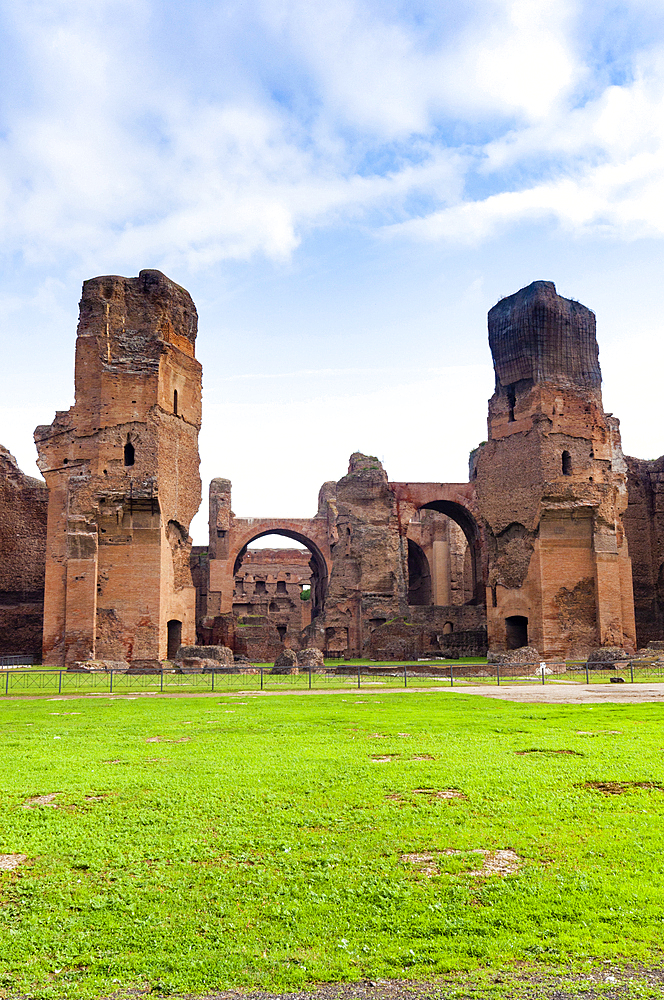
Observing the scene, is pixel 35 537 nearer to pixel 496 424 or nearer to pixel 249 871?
pixel 496 424

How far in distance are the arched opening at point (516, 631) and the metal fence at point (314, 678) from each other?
22.2 ft

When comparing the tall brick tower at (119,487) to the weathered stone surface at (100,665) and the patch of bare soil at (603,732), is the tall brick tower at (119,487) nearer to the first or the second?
the weathered stone surface at (100,665)

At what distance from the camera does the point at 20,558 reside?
106 ft

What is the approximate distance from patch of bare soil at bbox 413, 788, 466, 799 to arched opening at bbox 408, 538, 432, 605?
4014 cm

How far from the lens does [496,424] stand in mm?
31766

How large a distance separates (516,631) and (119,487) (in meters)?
16.0

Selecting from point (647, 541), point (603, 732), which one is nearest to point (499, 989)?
point (603, 732)

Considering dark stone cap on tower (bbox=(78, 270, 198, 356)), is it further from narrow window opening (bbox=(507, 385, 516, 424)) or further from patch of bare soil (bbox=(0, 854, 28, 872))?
patch of bare soil (bbox=(0, 854, 28, 872))

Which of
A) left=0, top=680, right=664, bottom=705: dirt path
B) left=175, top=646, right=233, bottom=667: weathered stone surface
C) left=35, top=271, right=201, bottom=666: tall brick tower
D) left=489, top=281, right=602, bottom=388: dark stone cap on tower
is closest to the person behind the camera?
left=0, top=680, right=664, bottom=705: dirt path

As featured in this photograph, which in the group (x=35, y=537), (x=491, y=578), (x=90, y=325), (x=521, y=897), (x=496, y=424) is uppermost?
(x=90, y=325)

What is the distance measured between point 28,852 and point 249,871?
1.39m

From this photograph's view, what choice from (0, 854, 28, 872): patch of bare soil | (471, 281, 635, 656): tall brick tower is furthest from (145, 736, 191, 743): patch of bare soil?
(471, 281, 635, 656): tall brick tower

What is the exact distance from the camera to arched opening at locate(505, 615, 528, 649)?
30516 mm

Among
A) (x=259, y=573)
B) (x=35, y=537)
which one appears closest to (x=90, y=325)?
(x=35, y=537)
